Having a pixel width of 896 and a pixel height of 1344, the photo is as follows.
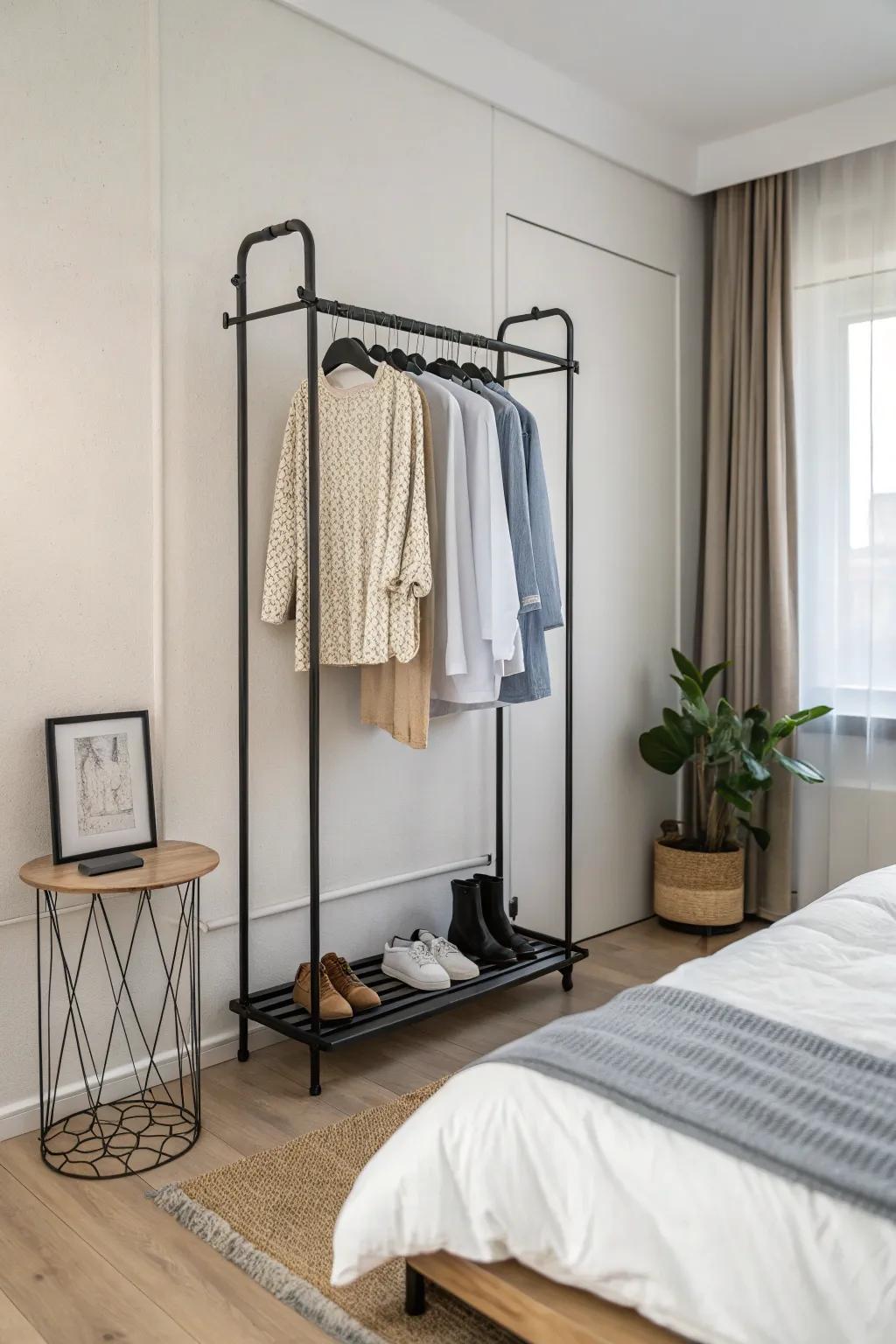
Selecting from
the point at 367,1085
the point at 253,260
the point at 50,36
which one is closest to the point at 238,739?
the point at 367,1085

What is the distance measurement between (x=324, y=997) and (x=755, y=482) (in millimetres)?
2490

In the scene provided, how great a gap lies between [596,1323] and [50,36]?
103 inches

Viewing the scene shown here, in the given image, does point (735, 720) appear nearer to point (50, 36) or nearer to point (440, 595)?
point (440, 595)

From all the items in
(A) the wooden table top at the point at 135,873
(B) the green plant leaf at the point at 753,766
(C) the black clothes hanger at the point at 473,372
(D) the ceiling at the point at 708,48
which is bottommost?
A: (A) the wooden table top at the point at 135,873

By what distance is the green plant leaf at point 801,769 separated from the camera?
3.76 m

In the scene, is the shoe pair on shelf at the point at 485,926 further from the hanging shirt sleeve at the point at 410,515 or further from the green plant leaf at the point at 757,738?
the green plant leaf at the point at 757,738

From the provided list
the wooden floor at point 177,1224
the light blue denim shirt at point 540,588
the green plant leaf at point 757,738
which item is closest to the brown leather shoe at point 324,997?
the wooden floor at point 177,1224

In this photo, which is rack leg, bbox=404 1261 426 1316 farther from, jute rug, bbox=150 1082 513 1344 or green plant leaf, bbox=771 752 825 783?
green plant leaf, bbox=771 752 825 783

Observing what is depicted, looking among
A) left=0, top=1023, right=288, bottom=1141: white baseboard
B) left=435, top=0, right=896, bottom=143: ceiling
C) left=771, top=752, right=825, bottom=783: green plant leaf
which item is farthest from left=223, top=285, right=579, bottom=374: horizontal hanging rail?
left=0, top=1023, right=288, bottom=1141: white baseboard

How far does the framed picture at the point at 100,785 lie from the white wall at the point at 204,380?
0.07 m

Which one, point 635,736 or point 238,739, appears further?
point 635,736

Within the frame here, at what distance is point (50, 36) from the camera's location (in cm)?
240

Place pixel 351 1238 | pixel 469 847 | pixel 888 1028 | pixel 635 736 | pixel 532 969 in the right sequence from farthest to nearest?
1. pixel 635 736
2. pixel 469 847
3. pixel 532 969
4. pixel 888 1028
5. pixel 351 1238

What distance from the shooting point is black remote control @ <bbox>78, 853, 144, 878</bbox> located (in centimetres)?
228
